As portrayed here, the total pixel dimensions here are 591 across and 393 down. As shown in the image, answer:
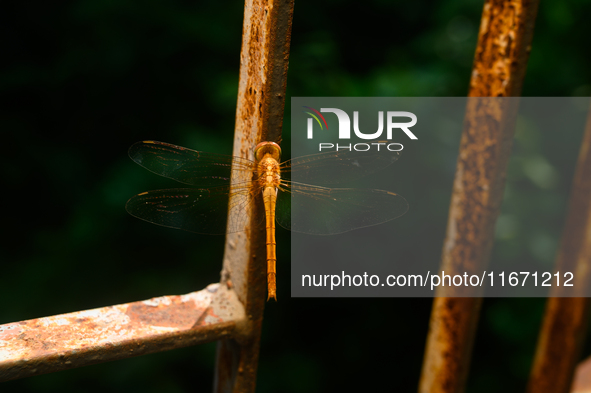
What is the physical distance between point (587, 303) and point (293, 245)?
881 mm

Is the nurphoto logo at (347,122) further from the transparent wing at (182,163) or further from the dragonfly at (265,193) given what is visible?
the transparent wing at (182,163)

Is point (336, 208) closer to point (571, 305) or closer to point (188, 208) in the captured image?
point (188, 208)

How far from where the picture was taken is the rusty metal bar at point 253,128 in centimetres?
56

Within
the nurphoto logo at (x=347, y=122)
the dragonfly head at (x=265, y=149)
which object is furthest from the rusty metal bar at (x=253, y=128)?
the nurphoto logo at (x=347, y=122)

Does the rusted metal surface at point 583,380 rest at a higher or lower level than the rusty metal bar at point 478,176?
lower

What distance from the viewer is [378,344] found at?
2078 mm

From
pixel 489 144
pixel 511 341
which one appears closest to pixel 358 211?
pixel 489 144

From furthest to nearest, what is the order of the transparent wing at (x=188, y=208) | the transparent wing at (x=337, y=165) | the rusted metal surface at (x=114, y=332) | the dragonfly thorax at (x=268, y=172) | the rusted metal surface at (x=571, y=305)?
the rusted metal surface at (x=571, y=305) → the transparent wing at (x=337, y=165) → the transparent wing at (x=188, y=208) → the dragonfly thorax at (x=268, y=172) → the rusted metal surface at (x=114, y=332)

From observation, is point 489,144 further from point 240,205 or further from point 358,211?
point 240,205

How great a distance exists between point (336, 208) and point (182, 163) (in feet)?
0.98

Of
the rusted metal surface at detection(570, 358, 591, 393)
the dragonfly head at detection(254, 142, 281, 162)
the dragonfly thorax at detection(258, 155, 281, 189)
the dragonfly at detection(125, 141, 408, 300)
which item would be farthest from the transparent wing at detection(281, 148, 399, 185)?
the rusted metal surface at detection(570, 358, 591, 393)

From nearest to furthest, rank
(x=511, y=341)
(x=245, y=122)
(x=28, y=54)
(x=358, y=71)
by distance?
(x=245, y=122), (x=28, y=54), (x=358, y=71), (x=511, y=341)

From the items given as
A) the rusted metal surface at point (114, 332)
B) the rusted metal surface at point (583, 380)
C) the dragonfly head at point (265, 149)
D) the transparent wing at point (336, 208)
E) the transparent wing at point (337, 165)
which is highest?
the dragonfly head at point (265, 149)

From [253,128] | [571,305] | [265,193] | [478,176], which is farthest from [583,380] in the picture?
[253,128]
